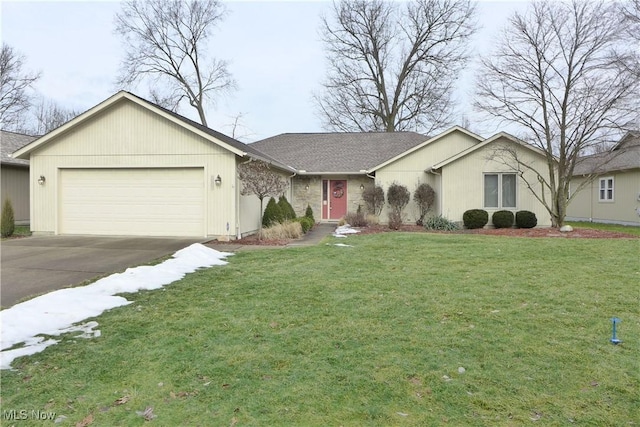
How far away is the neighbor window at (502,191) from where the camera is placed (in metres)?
15.5

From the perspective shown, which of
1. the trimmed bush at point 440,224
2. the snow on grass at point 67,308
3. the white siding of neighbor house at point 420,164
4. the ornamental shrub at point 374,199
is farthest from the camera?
the white siding of neighbor house at point 420,164

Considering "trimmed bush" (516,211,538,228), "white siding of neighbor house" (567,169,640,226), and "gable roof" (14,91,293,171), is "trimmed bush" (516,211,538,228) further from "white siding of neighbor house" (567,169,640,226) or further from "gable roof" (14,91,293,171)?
"gable roof" (14,91,293,171)

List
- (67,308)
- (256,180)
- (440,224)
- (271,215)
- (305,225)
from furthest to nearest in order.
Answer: (440,224) < (305,225) < (271,215) < (256,180) < (67,308)

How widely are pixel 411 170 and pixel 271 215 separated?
722 centimetres

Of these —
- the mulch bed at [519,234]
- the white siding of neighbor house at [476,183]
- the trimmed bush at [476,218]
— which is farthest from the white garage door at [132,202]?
the trimmed bush at [476,218]

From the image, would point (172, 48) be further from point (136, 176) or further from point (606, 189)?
point (606, 189)

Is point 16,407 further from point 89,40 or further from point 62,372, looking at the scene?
point 89,40

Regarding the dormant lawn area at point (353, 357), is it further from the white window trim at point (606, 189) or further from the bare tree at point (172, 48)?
the bare tree at point (172, 48)

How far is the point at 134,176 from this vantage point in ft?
41.0

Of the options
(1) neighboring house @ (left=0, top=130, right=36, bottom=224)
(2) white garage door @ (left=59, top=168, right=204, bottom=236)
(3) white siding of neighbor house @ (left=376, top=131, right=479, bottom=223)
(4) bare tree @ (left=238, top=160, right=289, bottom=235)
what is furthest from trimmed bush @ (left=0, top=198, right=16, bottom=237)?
(3) white siding of neighbor house @ (left=376, top=131, right=479, bottom=223)

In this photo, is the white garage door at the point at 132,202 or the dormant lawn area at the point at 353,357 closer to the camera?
the dormant lawn area at the point at 353,357

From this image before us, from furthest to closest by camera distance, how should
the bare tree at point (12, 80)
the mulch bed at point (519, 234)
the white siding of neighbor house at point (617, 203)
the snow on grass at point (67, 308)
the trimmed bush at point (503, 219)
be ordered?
the bare tree at point (12, 80)
the white siding of neighbor house at point (617, 203)
the trimmed bush at point (503, 219)
the mulch bed at point (519, 234)
the snow on grass at point (67, 308)

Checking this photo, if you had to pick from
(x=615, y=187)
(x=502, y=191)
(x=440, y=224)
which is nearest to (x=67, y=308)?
(x=440, y=224)

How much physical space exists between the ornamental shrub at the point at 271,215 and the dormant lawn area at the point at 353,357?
7.50 m
